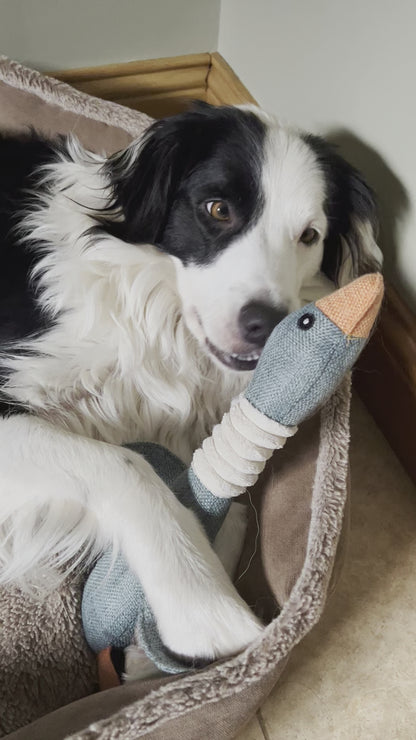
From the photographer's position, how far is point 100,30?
204 cm

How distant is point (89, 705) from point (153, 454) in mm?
442

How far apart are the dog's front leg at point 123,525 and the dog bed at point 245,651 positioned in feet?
0.19

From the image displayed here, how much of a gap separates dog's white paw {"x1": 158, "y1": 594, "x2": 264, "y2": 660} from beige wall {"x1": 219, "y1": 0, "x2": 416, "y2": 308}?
2.74 feet

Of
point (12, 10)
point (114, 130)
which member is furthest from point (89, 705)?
point (12, 10)

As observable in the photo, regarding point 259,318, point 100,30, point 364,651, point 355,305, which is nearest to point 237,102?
point 100,30

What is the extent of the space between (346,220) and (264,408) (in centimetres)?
54

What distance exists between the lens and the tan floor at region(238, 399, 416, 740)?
49.7 inches

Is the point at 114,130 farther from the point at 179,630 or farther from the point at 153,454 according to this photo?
the point at 179,630

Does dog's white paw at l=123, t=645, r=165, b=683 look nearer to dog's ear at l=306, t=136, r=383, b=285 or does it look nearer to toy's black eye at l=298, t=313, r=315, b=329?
toy's black eye at l=298, t=313, r=315, b=329

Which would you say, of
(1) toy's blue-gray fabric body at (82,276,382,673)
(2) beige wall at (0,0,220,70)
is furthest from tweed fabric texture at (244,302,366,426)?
(2) beige wall at (0,0,220,70)

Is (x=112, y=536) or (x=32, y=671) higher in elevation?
(x=112, y=536)

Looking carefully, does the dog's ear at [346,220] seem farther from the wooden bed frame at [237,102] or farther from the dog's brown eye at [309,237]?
the wooden bed frame at [237,102]

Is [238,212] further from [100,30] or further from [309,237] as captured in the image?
[100,30]

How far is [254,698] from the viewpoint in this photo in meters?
1.01
